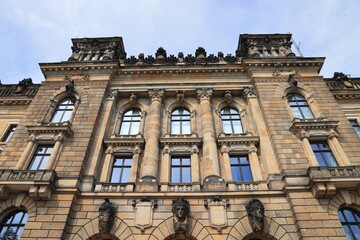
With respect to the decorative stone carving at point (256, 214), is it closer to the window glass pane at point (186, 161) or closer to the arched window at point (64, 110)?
the window glass pane at point (186, 161)

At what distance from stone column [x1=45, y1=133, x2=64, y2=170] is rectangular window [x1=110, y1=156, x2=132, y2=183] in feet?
12.4

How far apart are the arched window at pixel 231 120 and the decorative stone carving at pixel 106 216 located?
408 inches

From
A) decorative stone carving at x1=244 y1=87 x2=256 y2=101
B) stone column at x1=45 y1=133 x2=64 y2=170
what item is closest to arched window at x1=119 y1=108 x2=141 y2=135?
stone column at x1=45 y1=133 x2=64 y2=170

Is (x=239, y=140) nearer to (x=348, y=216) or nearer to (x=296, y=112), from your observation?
(x=296, y=112)

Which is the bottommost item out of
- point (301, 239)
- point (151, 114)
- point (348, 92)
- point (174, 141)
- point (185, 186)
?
point (301, 239)

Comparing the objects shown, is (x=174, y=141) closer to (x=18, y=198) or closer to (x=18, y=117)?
(x=18, y=198)

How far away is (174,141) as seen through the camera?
19172 mm

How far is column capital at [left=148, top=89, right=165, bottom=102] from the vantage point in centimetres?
2257

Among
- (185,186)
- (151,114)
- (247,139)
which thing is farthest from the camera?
(151,114)

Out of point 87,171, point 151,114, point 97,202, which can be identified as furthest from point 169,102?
point 97,202

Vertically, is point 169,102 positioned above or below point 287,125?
above

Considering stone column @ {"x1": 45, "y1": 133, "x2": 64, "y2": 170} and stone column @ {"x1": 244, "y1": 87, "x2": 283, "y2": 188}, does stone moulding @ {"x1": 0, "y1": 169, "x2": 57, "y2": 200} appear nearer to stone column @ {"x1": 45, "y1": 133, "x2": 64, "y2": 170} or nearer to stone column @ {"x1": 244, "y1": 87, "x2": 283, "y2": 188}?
stone column @ {"x1": 45, "y1": 133, "x2": 64, "y2": 170}

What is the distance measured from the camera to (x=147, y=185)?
647 inches

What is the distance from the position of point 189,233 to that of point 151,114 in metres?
9.89
